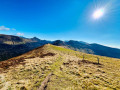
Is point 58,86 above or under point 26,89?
above

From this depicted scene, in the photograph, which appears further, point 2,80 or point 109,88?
point 2,80

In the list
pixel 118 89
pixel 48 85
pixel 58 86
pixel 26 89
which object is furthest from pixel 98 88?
pixel 26 89

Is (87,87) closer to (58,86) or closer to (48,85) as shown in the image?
(58,86)

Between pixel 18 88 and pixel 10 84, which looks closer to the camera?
pixel 18 88

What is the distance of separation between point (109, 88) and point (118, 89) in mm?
1508

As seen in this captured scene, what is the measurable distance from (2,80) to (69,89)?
47.3 ft

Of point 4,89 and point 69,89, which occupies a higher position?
point 69,89

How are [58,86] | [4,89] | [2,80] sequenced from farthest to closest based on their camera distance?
[2,80], [58,86], [4,89]

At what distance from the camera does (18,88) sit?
10664 millimetres

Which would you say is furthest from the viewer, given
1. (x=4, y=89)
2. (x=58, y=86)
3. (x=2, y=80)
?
(x=2, y=80)

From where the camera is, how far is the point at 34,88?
1049 centimetres

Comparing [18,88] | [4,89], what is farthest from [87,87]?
[4,89]

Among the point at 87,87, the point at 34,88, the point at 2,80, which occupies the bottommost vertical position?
the point at 2,80

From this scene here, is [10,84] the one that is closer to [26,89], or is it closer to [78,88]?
[26,89]
